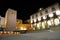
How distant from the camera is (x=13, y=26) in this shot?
18.6 m

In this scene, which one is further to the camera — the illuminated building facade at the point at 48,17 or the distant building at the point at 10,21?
the distant building at the point at 10,21

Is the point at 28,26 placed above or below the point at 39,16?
below

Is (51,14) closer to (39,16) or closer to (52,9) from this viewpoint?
(52,9)

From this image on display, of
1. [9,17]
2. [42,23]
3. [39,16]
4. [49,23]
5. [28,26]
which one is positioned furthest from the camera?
[28,26]

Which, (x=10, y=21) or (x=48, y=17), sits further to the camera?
(x=48, y=17)

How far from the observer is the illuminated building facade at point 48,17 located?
58.5 feet

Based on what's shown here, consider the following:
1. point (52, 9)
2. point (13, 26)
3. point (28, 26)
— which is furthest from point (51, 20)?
point (28, 26)

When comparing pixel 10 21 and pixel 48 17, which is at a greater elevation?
pixel 48 17

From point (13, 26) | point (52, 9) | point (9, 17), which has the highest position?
point (52, 9)

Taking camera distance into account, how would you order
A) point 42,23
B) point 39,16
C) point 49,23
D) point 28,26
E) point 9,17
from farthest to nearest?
1. point 28,26
2. point 39,16
3. point 42,23
4. point 49,23
5. point 9,17

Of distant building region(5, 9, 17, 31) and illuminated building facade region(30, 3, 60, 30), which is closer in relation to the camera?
illuminated building facade region(30, 3, 60, 30)

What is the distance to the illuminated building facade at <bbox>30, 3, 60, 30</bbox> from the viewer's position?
17.8 m

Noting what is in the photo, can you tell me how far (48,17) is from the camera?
1995 cm

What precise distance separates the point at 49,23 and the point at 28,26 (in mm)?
10531
